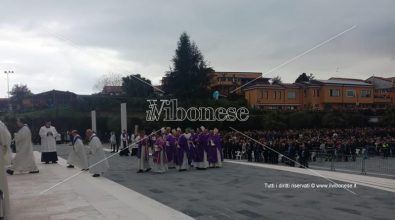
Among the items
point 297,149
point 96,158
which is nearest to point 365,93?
point 297,149

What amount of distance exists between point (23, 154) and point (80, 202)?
705cm

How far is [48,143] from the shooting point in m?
19.4

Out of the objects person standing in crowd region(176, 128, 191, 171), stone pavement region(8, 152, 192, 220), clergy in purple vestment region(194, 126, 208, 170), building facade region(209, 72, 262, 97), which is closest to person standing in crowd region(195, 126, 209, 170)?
clergy in purple vestment region(194, 126, 208, 170)

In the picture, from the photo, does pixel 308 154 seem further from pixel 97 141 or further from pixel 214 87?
pixel 214 87

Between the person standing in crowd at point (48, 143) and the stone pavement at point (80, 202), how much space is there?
6181mm

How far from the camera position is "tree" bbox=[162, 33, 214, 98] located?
44156mm

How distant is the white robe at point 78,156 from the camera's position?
17583mm

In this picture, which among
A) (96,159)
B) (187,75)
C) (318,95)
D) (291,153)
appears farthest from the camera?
(318,95)

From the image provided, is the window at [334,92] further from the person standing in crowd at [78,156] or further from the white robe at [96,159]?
the white robe at [96,159]

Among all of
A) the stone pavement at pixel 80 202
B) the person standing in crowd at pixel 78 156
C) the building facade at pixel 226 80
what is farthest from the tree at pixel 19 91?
the stone pavement at pixel 80 202

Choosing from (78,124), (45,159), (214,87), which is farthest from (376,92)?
(45,159)

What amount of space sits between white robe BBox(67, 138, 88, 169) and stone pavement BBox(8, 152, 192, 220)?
4357mm

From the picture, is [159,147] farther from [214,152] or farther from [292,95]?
[292,95]

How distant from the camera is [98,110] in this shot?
5359cm
